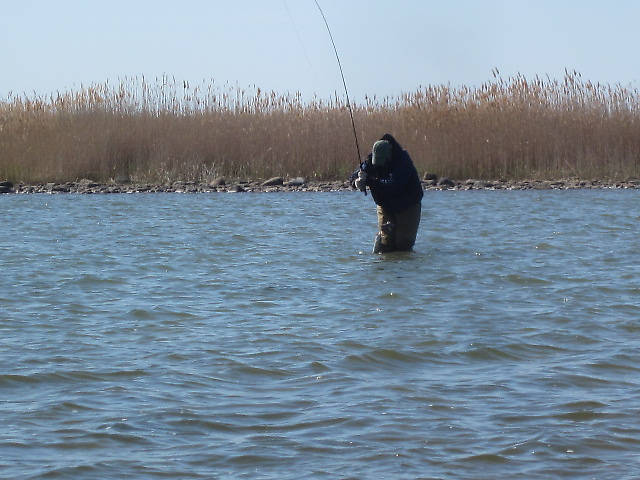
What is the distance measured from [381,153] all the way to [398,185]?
37 centimetres

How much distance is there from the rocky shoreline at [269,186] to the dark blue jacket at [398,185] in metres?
12.1

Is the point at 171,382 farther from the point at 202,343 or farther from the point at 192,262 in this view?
the point at 192,262

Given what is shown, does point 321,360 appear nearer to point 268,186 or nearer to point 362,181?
point 362,181

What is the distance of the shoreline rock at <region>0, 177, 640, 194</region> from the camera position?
79.6 ft

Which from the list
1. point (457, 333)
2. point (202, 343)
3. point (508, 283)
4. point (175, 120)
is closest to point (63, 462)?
point (202, 343)

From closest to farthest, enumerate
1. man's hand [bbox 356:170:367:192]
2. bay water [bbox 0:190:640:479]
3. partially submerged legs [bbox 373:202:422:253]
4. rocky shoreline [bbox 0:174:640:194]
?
bay water [bbox 0:190:640:479]
man's hand [bbox 356:170:367:192]
partially submerged legs [bbox 373:202:422:253]
rocky shoreline [bbox 0:174:640:194]

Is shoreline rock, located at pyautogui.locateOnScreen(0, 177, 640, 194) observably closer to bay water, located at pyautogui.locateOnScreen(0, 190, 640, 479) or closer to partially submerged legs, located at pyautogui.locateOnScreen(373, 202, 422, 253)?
bay water, located at pyautogui.locateOnScreen(0, 190, 640, 479)

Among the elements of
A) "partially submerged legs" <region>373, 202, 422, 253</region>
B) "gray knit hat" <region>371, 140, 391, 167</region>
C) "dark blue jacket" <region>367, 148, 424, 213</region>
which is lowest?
"partially submerged legs" <region>373, 202, 422, 253</region>

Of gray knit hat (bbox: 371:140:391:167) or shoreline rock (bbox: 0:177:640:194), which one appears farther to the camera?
shoreline rock (bbox: 0:177:640:194)

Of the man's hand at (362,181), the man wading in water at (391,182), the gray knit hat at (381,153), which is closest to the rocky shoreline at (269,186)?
the man wading in water at (391,182)

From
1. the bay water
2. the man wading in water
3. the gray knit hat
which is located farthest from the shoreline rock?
the gray knit hat

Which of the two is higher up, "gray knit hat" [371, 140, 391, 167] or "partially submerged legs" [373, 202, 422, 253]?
"gray knit hat" [371, 140, 391, 167]

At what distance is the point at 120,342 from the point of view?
7777 mm

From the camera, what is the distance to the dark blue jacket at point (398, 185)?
11859 millimetres
